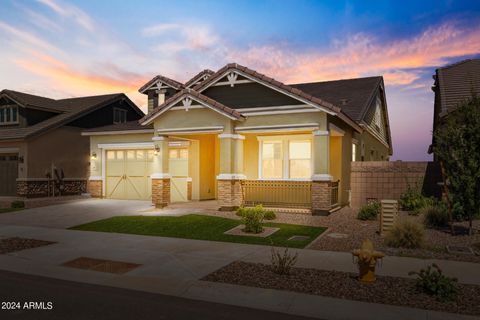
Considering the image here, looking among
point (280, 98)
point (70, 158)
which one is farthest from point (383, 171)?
point (70, 158)

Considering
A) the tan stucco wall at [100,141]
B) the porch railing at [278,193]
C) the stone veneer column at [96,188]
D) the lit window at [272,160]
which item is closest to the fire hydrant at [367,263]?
the porch railing at [278,193]

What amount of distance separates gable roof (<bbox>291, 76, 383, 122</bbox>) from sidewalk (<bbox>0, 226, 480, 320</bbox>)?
12.1 m

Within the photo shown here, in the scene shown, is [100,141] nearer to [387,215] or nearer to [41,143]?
[41,143]

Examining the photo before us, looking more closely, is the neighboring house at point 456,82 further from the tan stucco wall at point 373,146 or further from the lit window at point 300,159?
the lit window at point 300,159

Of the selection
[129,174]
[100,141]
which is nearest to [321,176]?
[129,174]

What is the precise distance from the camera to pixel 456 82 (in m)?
20.4

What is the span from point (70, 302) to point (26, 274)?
241cm

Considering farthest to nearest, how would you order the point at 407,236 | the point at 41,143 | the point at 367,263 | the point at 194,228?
the point at 41,143, the point at 194,228, the point at 407,236, the point at 367,263

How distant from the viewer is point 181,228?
509 inches

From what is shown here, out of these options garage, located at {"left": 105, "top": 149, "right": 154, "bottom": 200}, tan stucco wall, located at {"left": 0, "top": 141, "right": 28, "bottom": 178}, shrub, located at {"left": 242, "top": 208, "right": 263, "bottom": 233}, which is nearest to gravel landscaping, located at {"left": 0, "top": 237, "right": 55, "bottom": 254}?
shrub, located at {"left": 242, "top": 208, "right": 263, "bottom": 233}

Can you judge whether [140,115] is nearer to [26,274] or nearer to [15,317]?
[26,274]

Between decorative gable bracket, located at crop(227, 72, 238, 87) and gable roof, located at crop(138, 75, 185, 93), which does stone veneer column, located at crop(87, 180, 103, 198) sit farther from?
decorative gable bracket, located at crop(227, 72, 238, 87)

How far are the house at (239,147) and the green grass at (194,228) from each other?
8.94 ft

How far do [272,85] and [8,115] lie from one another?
57.2 ft
